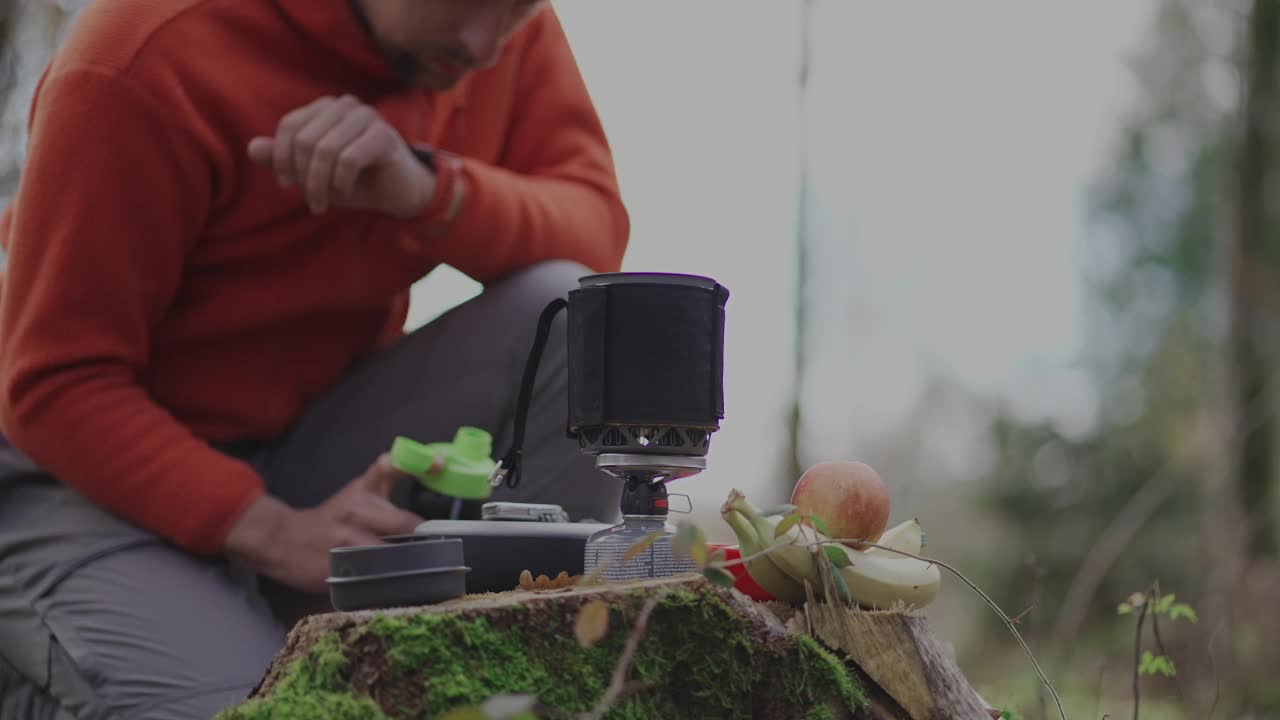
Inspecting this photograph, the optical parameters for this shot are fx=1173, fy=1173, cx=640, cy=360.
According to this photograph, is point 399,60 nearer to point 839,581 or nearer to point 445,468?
point 445,468

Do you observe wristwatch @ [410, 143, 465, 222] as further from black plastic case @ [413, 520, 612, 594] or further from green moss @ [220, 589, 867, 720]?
green moss @ [220, 589, 867, 720]

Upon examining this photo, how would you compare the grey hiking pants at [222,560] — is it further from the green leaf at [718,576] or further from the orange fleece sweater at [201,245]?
the green leaf at [718,576]

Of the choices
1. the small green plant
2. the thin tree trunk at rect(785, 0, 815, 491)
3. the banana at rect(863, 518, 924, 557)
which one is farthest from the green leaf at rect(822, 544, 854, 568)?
the thin tree trunk at rect(785, 0, 815, 491)

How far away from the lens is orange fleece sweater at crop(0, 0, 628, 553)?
1.73 meters

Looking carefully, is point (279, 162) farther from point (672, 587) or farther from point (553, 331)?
point (672, 587)

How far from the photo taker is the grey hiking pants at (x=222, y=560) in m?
1.66

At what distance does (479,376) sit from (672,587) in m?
0.99

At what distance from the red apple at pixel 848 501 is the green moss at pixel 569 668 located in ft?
0.55

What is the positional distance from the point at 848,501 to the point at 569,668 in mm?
376

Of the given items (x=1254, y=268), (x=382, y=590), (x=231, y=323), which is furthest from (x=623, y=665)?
(x=1254, y=268)

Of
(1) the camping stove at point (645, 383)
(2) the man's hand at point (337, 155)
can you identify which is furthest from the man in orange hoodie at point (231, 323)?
(1) the camping stove at point (645, 383)

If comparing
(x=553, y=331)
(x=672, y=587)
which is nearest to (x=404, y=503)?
(x=553, y=331)

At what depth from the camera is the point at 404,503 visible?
79.1 inches

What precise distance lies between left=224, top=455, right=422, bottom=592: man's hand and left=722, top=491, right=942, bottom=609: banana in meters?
0.74
